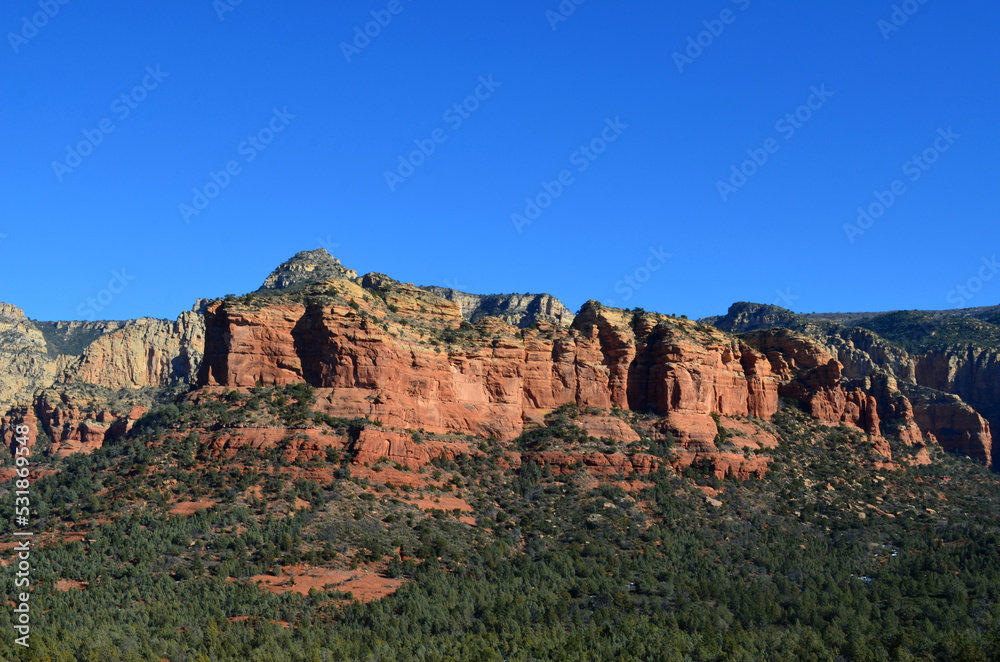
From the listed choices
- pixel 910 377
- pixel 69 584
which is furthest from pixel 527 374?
pixel 910 377

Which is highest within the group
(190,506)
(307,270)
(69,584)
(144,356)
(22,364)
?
(307,270)

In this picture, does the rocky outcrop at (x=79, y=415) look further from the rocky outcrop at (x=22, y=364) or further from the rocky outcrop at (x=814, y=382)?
the rocky outcrop at (x=814, y=382)

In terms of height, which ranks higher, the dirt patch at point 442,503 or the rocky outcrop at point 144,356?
the rocky outcrop at point 144,356

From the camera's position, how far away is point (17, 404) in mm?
167500

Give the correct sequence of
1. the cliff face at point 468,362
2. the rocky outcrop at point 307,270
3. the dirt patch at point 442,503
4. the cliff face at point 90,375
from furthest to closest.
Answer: the cliff face at point 90,375 → the rocky outcrop at point 307,270 → the cliff face at point 468,362 → the dirt patch at point 442,503

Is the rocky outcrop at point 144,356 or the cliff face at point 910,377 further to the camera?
the rocky outcrop at point 144,356

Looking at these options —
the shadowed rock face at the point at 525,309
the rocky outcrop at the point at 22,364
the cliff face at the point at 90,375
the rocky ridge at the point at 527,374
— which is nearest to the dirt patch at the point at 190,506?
the rocky ridge at the point at 527,374

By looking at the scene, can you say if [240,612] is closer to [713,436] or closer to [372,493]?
[372,493]

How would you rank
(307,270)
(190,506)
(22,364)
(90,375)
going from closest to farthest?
1. (190,506)
2. (307,270)
3. (90,375)
4. (22,364)

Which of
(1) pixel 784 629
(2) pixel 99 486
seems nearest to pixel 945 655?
(1) pixel 784 629

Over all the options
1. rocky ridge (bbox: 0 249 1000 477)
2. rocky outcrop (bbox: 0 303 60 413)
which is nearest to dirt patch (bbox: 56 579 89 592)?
rocky ridge (bbox: 0 249 1000 477)

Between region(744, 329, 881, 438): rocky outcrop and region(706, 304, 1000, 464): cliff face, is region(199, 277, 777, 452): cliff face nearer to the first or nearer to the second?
region(744, 329, 881, 438): rocky outcrop

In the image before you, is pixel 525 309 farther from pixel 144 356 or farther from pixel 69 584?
pixel 69 584

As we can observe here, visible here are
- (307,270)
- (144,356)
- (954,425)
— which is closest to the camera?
(307,270)
